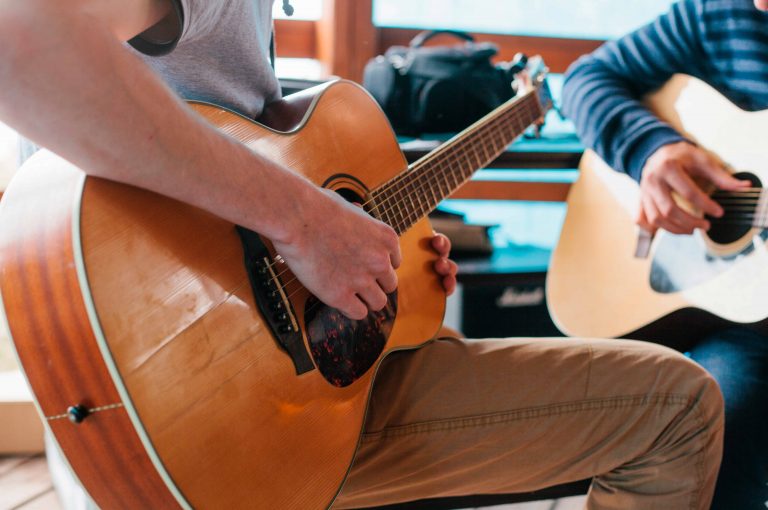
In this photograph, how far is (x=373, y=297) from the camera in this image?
2.52ft

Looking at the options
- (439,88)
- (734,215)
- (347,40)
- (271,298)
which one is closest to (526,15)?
Answer: (347,40)

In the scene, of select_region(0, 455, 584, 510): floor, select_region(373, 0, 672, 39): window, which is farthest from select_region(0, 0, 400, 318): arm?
select_region(373, 0, 672, 39): window

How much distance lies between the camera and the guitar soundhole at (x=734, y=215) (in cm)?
121

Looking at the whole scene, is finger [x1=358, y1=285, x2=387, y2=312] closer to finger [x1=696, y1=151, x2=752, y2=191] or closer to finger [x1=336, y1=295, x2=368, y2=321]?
finger [x1=336, y1=295, x2=368, y2=321]

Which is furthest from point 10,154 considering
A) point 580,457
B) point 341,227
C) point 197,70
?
point 580,457

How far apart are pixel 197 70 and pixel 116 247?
0.31m

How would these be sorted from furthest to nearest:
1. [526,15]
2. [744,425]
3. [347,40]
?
[526,15] < [347,40] < [744,425]

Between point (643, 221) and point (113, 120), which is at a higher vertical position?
point (113, 120)

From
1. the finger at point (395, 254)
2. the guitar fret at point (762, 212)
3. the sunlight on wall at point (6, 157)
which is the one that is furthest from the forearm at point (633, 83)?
the sunlight on wall at point (6, 157)

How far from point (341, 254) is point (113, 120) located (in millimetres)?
281

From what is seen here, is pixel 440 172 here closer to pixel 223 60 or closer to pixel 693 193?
pixel 223 60

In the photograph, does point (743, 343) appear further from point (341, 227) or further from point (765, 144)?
point (341, 227)

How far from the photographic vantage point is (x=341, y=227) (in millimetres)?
711

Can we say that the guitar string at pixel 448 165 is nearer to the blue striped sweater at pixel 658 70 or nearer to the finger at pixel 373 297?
the finger at pixel 373 297
